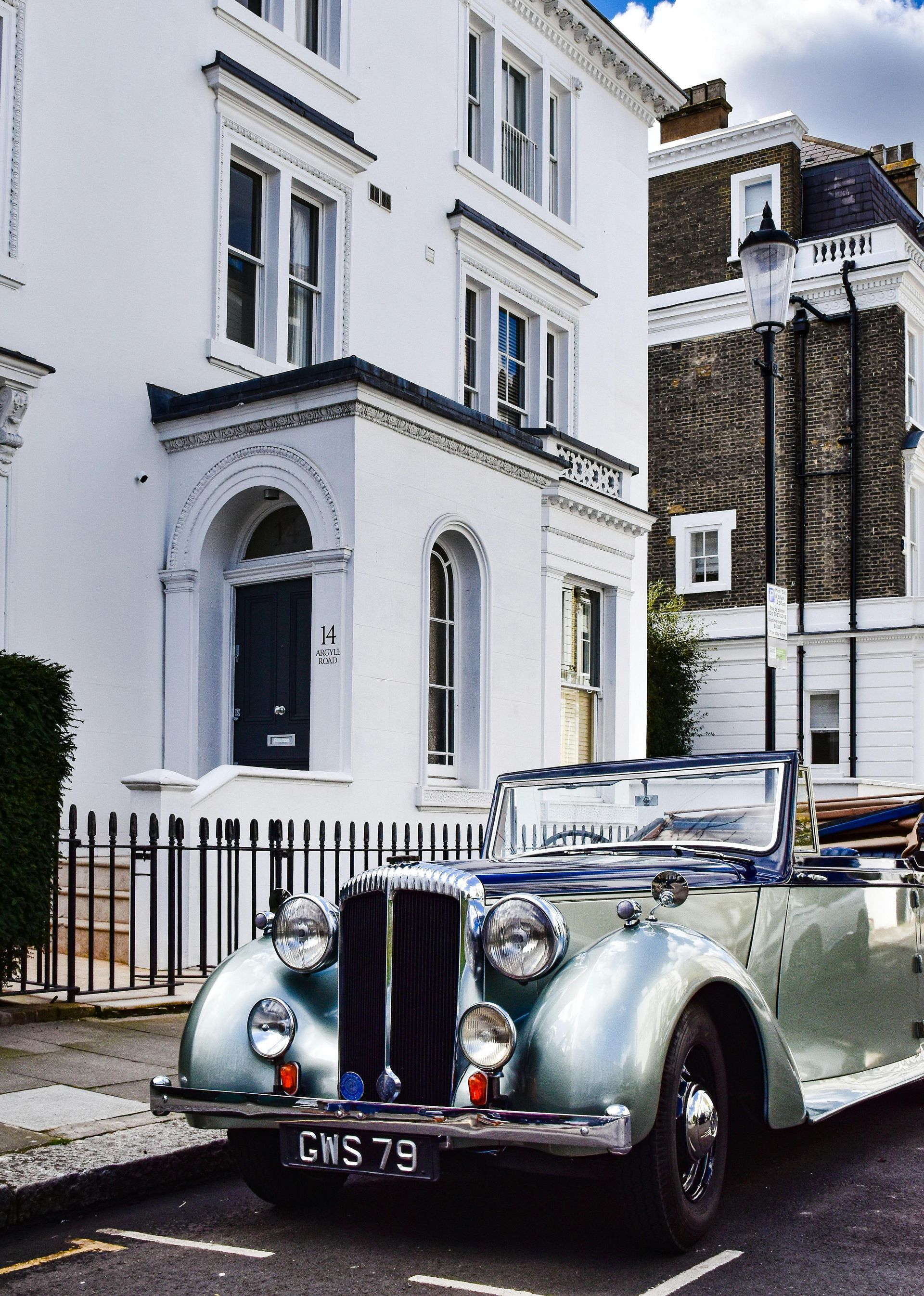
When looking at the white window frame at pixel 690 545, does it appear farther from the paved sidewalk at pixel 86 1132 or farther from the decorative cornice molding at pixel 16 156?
the paved sidewalk at pixel 86 1132

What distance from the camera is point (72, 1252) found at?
172 inches

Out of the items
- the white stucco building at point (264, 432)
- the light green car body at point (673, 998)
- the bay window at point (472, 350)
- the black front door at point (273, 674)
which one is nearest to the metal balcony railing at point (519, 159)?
the white stucco building at point (264, 432)

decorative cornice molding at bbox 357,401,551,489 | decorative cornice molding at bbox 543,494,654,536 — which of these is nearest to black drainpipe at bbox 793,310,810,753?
decorative cornice molding at bbox 543,494,654,536

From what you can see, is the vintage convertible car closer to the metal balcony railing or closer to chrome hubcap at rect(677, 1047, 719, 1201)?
chrome hubcap at rect(677, 1047, 719, 1201)

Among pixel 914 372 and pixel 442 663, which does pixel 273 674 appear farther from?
pixel 914 372

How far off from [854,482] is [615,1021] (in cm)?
2352

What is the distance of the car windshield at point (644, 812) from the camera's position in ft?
18.5

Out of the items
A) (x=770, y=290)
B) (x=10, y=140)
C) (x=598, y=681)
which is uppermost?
(x=10, y=140)

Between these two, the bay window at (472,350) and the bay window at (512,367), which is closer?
the bay window at (472,350)

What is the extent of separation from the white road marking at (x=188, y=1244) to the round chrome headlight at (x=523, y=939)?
121 cm

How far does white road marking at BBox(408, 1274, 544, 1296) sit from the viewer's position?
3.86m

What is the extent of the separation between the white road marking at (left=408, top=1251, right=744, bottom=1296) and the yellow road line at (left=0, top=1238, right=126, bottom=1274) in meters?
1.10

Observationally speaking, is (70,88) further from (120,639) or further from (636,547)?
(636,547)

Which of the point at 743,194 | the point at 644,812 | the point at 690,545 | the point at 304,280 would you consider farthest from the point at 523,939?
the point at 743,194
